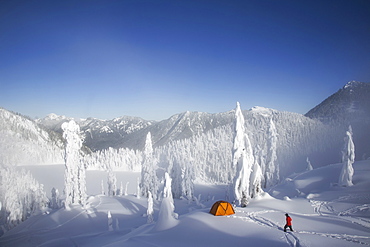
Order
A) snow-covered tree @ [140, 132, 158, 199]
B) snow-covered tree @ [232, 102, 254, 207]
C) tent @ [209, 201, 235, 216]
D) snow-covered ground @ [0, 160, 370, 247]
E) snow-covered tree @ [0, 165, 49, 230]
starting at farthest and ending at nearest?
snow-covered tree @ [140, 132, 158, 199], snow-covered tree @ [0, 165, 49, 230], snow-covered tree @ [232, 102, 254, 207], tent @ [209, 201, 235, 216], snow-covered ground @ [0, 160, 370, 247]

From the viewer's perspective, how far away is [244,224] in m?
16.5

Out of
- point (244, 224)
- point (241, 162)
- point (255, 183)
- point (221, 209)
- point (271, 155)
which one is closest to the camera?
point (244, 224)

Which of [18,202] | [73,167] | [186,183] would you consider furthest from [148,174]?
[18,202]

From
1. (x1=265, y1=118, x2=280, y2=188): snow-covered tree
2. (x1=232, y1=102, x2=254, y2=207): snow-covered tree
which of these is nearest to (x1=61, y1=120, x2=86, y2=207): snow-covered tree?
(x1=232, y1=102, x2=254, y2=207): snow-covered tree

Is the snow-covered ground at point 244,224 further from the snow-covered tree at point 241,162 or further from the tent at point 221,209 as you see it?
the snow-covered tree at point 241,162

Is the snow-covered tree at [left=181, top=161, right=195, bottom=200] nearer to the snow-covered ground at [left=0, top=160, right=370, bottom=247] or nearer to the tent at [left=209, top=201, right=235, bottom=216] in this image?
the snow-covered ground at [left=0, top=160, right=370, bottom=247]

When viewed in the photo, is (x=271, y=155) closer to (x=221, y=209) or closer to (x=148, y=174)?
(x=148, y=174)

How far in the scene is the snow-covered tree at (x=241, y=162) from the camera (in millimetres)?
25047

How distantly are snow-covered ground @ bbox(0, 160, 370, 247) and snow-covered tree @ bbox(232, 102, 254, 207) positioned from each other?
1921mm

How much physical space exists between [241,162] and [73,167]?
32592 millimetres

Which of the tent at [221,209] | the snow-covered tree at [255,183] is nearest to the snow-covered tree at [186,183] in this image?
the snow-covered tree at [255,183]

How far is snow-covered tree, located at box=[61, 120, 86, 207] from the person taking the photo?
38.7m

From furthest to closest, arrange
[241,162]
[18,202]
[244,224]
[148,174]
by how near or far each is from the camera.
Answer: [148,174], [18,202], [241,162], [244,224]

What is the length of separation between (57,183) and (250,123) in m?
138
